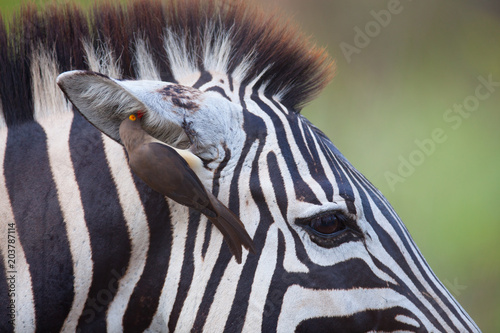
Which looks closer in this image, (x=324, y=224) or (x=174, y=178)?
(x=174, y=178)

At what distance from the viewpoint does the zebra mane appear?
8.95 feet

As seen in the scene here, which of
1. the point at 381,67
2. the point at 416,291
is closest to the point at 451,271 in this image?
the point at 381,67

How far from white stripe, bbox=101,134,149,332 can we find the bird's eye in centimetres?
76

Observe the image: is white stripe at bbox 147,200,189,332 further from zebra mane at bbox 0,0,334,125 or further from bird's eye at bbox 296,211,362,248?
zebra mane at bbox 0,0,334,125

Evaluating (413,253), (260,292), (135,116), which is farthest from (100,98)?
(413,253)

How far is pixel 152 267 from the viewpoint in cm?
241

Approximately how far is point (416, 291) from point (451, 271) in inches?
287

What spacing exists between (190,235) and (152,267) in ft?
0.79

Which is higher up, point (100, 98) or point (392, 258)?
point (392, 258)

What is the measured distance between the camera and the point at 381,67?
33.6 feet

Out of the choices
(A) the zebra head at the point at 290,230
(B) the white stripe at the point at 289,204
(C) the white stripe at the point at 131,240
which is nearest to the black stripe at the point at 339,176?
(A) the zebra head at the point at 290,230

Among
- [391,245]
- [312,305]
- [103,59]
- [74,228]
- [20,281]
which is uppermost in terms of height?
[391,245]

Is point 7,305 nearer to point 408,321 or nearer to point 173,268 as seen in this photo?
point 173,268

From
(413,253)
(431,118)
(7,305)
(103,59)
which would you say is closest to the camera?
(7,305)
